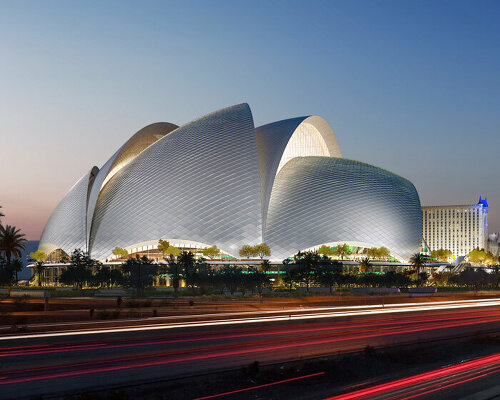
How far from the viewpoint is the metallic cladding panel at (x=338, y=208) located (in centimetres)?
9531

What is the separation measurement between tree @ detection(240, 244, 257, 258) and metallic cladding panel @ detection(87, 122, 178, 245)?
2725 cm

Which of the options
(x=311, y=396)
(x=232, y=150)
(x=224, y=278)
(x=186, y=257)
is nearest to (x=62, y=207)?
(x=232, y=150)

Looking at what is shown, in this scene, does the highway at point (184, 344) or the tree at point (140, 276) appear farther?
the tree at point (140, 276)

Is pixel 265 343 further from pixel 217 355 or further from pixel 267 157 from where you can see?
pixel 267 157

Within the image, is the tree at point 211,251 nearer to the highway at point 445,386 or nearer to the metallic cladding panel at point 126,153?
the metallic cladding panel at point 126,153

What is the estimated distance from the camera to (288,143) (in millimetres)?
106500

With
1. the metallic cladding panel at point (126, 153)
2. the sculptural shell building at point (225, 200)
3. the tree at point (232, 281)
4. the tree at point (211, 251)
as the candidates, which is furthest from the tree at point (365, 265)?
the metallic cladding panel at point (126, 153)

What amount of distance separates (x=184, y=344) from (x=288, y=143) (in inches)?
3500

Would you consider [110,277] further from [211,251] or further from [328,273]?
[328,273]

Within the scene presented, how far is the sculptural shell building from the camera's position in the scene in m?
91.8

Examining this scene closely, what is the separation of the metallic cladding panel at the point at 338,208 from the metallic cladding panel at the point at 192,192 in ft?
23.1

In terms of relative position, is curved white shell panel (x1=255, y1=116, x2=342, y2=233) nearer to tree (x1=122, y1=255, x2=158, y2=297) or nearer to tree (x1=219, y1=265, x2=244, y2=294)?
tree (x1=122, y1=255, x2=158, y2=297)

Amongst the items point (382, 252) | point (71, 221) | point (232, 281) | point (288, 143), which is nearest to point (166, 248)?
point (71, 221)

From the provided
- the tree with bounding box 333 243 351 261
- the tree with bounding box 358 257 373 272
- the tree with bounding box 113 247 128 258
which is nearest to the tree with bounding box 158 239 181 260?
the tree with bounding box 113 247 128 258
